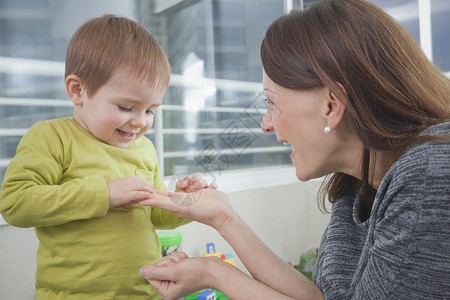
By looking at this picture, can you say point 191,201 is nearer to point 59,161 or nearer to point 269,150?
point 59,161

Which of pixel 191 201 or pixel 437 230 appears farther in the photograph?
pixel 191 201

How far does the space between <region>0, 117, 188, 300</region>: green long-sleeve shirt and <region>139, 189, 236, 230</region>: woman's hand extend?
0.35 ft

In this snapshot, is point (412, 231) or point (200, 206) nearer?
point (412, 231)

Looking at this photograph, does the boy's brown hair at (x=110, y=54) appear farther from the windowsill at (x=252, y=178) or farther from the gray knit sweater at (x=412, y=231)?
the windowsill at (x=252, y=178)

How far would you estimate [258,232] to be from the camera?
2115mm

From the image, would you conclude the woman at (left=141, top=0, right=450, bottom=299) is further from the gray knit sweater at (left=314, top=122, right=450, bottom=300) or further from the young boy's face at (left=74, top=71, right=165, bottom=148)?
the young boy's face at (left=74, top=71, right=165, bottom=148)

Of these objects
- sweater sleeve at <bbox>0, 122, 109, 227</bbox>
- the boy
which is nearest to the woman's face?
the boy

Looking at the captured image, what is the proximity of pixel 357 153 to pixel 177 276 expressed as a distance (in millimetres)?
506

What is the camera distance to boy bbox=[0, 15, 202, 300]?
81 centimetres

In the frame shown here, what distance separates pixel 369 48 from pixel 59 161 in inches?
27.8

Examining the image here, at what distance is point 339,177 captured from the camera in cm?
112

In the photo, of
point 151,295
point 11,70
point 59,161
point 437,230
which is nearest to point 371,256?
point 437,230

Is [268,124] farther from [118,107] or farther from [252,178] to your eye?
[252,178]

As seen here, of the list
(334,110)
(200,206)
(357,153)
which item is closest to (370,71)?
(334,110)
